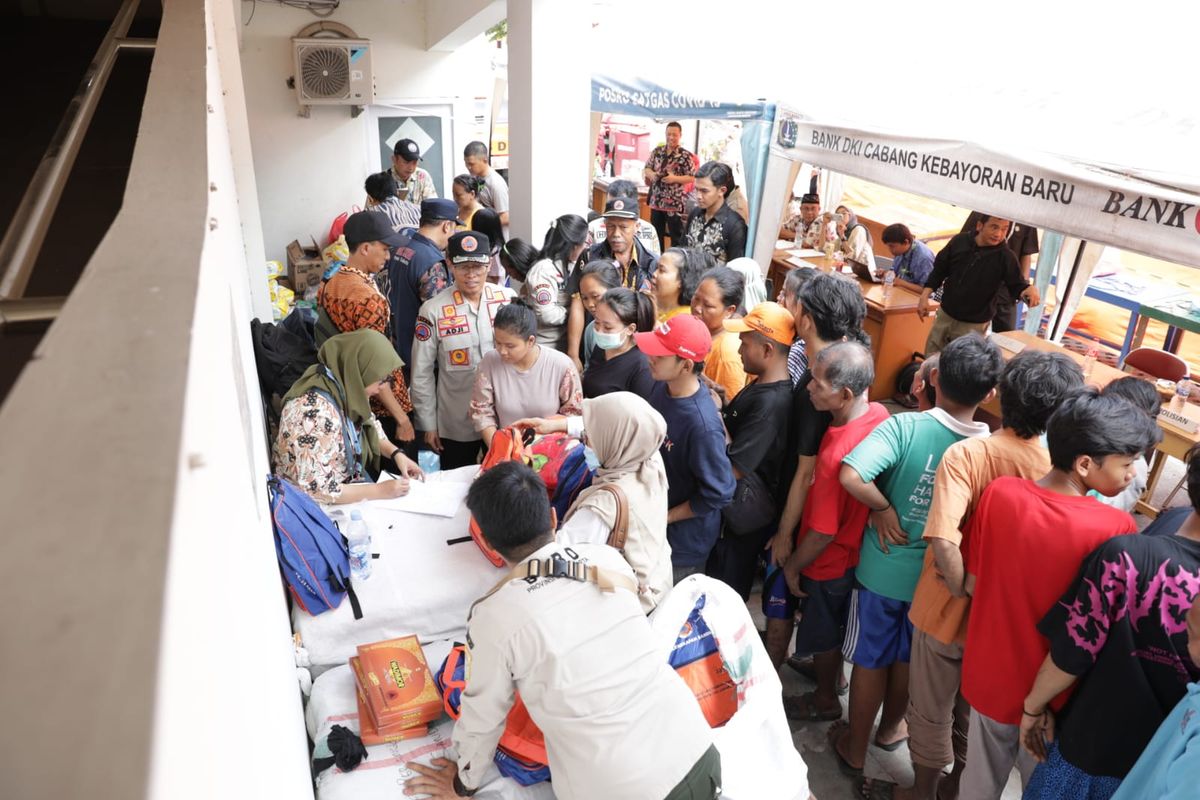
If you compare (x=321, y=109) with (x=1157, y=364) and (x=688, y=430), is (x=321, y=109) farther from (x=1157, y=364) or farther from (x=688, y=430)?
(x=1157, y=364)

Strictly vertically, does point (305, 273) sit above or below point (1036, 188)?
below

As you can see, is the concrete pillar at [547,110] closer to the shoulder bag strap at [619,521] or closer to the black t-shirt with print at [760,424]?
the black t-shirt with print at [760,424]

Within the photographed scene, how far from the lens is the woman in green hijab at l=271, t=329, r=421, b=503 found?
10.0 ft

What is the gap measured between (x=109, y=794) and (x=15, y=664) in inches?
3.7

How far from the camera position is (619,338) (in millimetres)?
3715

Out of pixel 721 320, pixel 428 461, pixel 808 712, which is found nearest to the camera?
pixel 808 712

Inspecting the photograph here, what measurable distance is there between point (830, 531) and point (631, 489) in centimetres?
85

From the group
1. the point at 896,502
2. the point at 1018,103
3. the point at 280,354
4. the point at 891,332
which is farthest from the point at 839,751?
the point at 891,332

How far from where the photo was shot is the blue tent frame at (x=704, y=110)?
6039mm

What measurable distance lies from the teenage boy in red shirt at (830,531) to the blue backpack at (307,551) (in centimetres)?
171

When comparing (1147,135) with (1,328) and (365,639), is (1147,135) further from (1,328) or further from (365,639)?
(1,328)

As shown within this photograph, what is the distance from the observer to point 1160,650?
213cm

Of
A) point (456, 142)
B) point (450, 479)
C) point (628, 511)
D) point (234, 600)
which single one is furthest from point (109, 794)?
point (456, 142)

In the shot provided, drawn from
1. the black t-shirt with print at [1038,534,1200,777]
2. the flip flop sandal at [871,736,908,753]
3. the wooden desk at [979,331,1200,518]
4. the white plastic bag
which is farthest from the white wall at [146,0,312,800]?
the wooden desk at [979,331,1200,518]
